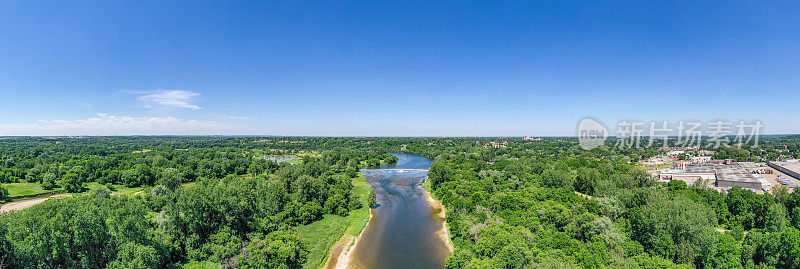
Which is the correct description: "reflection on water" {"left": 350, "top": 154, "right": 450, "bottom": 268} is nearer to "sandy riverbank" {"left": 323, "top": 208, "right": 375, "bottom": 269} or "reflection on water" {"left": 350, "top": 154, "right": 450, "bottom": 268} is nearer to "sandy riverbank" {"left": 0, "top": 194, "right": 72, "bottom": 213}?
"sandy riverbank" {"left": 323, "top": 208, "right": 375, "bottom": 269}

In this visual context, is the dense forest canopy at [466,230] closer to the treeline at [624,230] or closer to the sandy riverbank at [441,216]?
the treeline at [624,230]

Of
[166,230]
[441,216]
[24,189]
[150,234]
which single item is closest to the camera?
[150,234]

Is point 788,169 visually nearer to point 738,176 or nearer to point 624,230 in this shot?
point 738,176

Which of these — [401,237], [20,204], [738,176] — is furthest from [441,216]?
[20,204]

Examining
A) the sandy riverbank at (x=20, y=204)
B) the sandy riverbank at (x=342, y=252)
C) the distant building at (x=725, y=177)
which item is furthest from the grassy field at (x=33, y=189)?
the distant building at (x=725, y=177)

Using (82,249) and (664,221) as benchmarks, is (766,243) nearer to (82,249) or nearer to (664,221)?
(664,221)
